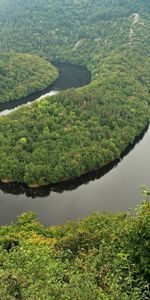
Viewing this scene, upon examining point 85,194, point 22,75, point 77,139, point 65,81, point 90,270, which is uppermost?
point 90,270

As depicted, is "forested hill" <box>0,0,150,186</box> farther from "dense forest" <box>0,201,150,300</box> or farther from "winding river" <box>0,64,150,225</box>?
"dense forest" <box>0,201,150,300</box>

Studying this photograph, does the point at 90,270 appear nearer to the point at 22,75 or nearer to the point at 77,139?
the point at 77,139

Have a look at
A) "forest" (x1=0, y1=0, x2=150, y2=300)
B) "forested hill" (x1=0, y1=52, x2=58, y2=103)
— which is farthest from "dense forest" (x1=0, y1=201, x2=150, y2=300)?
"forested hill" (x1=0, y1=52, x2=58, y2=103)

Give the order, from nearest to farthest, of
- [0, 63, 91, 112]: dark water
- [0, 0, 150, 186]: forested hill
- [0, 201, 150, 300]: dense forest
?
[0, 201, 150, 300]: dense forest
[0, 0, 150, 186]: forested hill
[0, 63, 91, 112]: dark water

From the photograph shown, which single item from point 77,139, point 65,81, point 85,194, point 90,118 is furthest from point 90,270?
point 65,81

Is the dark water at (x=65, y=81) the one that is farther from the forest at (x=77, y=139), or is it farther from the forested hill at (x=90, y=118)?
the forested hill at (x=90, y=118)

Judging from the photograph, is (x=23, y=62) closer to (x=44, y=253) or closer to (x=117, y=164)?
(x=117, y=164)
